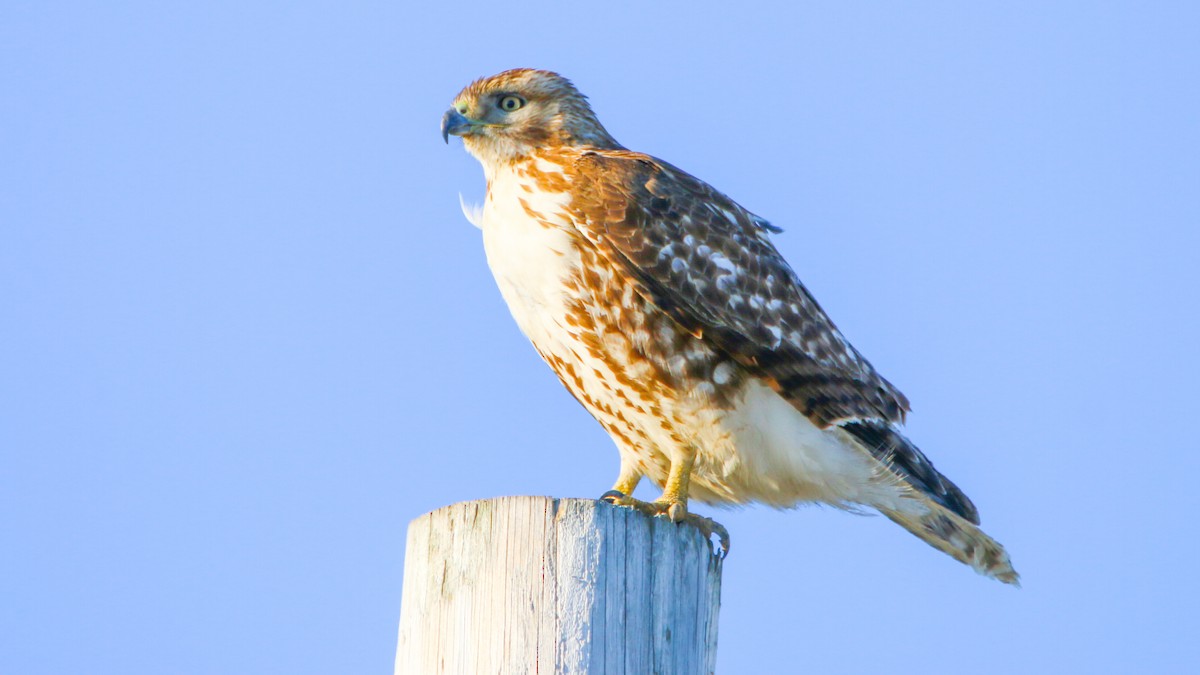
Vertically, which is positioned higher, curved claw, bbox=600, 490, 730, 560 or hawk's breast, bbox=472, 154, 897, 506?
hawk's breast, bbox=472, 154, 897, 506

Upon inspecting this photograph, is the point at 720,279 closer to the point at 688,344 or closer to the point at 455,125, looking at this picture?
the point at 688,344

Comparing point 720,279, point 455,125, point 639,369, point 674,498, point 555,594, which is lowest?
point 555,594

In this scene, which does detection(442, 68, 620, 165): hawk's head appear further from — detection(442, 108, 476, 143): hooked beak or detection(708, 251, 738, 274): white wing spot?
detection(708, 251, 738, 274): white wing spot

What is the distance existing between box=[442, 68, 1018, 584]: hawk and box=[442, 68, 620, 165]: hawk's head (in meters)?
0.01

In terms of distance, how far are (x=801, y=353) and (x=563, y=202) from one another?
1.11 meters

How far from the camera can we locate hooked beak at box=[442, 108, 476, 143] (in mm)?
5914

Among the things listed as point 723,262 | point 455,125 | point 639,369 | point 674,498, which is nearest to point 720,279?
point 723,262

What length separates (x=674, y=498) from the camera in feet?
16.8

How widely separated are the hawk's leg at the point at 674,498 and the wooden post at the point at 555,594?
1.00 metres

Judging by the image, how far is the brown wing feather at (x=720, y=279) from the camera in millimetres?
5230

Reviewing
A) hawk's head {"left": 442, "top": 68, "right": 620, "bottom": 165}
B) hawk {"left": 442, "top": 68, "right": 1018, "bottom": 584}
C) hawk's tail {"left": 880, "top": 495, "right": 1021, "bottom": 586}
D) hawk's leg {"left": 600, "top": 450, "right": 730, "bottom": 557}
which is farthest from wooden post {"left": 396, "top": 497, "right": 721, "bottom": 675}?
hawk's head {"left": 442, "top": 68, "right": 620, "bottom": 165}

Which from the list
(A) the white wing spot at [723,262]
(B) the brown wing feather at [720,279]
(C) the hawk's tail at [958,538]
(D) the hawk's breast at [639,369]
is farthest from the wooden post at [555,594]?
(C) the hawk's tail at [958,538]

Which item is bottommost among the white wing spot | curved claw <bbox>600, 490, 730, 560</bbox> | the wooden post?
the wooden post

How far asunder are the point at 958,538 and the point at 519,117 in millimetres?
2536
